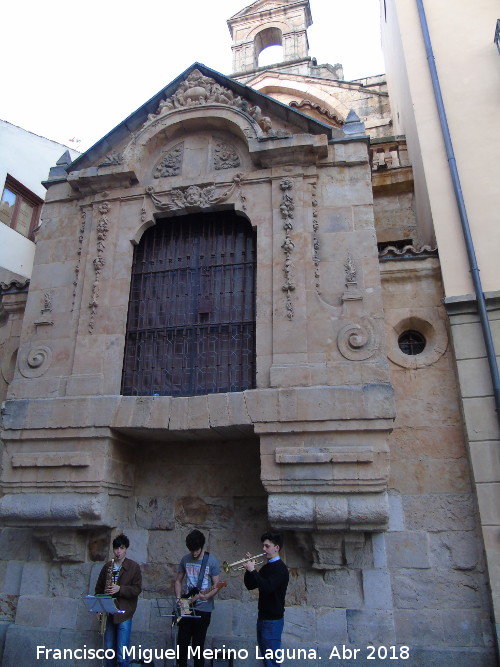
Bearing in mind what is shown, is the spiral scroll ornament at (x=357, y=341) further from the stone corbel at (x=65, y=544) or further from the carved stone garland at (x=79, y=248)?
the stone corbel at (x=65, y=544)

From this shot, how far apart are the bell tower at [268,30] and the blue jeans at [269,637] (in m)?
19.3

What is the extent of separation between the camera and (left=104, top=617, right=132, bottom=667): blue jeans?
6297 millimetres

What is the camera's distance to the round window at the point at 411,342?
800 centimetres

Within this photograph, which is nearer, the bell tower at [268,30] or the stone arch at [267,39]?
the bell tower at [268,30]

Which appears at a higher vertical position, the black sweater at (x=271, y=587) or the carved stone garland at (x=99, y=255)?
the carved stone garland at (x=99, y=255)

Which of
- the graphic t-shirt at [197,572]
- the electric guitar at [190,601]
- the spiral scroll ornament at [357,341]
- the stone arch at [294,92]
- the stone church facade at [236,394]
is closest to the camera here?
the electric guitar at [190,601]

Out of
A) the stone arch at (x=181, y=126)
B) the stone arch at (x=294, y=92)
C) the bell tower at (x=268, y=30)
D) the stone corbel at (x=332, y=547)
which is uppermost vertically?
the bell tower at (x=268, y=30)

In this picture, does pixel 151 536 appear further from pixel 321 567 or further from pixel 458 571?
pixel 458 571

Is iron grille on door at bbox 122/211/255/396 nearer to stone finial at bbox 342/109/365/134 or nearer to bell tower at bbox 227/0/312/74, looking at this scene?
stone finial at bbox 342/109/365/134

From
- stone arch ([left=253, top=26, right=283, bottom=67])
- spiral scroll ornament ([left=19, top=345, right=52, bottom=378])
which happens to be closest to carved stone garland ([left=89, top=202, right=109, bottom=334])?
spiral scroll ornament ([left=19, top=345, right=52, bottom=378])

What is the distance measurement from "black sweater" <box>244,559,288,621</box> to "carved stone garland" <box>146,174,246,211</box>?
528cm

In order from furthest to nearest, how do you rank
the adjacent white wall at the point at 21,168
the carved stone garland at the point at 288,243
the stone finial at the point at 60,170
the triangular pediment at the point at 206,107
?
the adjacent white wall at the point at 21,168 < the stone finial at the point at 60,170 < the triangular pediment at the point at 206,107 < the carved stone garland at the point at 288,243

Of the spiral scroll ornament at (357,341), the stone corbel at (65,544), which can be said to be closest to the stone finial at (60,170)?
the spiral scroll ornament at (357,341)

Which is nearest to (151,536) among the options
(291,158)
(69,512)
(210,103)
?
(69,512)
